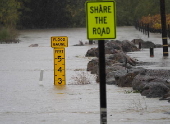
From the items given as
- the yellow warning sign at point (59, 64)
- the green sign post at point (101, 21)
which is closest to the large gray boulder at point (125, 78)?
the yellow warning sign at point (59, 64)

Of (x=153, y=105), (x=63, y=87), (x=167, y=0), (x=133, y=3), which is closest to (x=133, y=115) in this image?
(x=153, y=105)

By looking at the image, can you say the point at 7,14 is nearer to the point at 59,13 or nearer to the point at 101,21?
the point at 59,13

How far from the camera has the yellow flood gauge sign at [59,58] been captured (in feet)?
60.7

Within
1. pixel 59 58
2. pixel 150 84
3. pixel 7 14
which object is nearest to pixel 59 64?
pixel 59 58

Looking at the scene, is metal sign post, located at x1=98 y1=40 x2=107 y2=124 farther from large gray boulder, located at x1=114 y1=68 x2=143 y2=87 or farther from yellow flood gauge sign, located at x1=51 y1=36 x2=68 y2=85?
yellow flood gauge sign, located at x1=51 y1=36 x2=68 y2=85

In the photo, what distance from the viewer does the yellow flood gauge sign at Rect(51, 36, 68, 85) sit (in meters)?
18.5

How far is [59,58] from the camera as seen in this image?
18984 millimetres

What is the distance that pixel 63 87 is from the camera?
61.1 ft

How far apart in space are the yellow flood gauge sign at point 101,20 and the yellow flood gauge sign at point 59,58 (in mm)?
9233

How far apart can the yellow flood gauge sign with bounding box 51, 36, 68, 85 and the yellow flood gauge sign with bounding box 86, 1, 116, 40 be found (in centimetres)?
923

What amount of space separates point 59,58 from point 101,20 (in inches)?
385

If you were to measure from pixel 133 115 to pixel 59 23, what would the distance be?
7303 cm

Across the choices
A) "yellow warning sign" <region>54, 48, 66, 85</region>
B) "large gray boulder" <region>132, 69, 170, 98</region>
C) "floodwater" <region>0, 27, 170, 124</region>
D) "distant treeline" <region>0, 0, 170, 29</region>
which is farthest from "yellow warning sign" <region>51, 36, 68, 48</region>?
"distant treeline" <region>0, 0, 170, 29</region>

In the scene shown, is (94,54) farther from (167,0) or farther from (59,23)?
(59,23)
